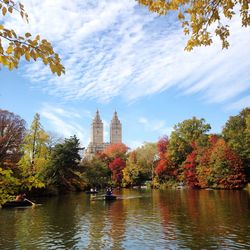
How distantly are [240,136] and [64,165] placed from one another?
28686 millimetres

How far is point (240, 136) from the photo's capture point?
172 ft

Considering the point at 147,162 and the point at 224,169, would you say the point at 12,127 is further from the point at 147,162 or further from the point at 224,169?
the point at 147,162

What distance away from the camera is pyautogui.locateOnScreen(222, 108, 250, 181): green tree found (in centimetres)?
5088

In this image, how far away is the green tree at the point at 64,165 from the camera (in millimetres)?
46862

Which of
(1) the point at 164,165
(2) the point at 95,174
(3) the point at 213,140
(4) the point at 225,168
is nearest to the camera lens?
(4) the point at 225,168

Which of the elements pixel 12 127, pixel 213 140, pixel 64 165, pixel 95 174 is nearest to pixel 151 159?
pixel 95 174

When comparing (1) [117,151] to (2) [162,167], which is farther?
(1) [117,151]

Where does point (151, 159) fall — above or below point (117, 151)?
below

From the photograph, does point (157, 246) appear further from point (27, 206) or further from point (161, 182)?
point (161, 182)

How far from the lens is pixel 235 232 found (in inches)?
587

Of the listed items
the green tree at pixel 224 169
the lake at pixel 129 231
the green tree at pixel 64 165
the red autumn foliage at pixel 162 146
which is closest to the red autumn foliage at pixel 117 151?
the red autumn foliage at pixel 162 146

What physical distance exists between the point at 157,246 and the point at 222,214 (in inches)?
361

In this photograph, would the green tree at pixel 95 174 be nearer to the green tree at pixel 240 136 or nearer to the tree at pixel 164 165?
the tree at pixel 164 165

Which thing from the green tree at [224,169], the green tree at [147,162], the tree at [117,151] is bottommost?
the green tree at [224,169]
